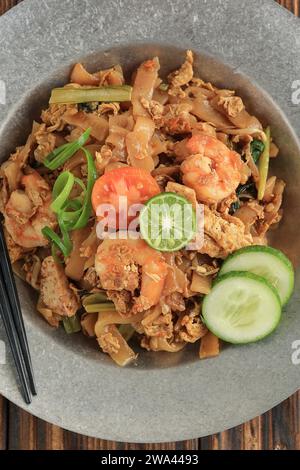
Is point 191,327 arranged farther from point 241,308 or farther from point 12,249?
point 12,249

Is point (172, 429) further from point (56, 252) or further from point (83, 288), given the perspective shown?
point (56, 252)

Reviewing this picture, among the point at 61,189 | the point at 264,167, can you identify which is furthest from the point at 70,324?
the point at 264,167

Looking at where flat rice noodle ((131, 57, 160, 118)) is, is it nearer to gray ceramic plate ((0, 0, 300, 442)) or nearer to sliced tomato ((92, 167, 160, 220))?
gray ceramic plate ((0, 0, 300, 442))

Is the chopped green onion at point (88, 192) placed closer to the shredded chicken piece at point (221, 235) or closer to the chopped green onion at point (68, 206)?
the chopped green onion at point (68, 206)

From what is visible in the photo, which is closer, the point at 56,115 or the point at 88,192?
the point at 88,192

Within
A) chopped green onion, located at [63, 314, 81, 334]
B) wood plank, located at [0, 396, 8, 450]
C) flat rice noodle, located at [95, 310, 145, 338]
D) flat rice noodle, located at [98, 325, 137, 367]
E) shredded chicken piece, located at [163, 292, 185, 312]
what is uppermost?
shredded chicken piece, located at [163, 292, 185, 312]

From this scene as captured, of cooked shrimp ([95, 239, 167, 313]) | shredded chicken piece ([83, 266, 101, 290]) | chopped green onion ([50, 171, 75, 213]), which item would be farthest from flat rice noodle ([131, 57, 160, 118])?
shredded chicken piece ([83, 266, 101, 290])
